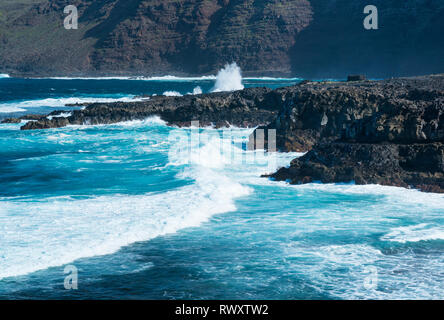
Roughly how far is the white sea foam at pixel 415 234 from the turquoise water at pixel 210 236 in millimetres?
19

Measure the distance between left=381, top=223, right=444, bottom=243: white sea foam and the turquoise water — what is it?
2 cm

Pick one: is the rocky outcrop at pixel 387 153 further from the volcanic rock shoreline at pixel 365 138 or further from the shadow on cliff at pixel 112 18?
the shadow on cliff at pixel 112 18

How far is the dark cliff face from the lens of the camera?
12225 centimetres

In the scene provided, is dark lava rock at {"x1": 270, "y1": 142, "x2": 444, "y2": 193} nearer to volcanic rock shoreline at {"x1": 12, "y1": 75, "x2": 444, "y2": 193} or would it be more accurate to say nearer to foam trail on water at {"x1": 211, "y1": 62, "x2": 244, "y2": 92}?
volcanic rock shoreline at {"x1": 12, "y1": 75, "x2": 444, "y2": 193}

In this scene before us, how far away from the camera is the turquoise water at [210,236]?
8.09 m

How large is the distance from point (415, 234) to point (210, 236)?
12.8 ft

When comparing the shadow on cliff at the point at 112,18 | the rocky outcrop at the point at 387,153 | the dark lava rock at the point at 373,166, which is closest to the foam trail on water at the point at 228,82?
the rocky outcrop at the point at 387,153

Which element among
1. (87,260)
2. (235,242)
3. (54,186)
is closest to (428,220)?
(235,242)

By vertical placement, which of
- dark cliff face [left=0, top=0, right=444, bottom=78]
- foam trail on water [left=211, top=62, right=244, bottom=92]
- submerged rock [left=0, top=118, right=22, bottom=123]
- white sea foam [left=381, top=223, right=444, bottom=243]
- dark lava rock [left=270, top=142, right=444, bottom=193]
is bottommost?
white sea foam [left=381, top=223, right=444, bottom=243]

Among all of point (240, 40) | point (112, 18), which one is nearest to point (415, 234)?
point (240, 40)

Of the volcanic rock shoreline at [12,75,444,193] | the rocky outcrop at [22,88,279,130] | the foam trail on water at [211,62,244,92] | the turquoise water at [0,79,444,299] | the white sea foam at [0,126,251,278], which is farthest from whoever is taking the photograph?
the foam trail on water at [211,62,244,92]

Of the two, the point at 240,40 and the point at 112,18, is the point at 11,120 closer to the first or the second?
the point at 240,40

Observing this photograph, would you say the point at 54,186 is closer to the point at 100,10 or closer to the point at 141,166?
the point at 141,166

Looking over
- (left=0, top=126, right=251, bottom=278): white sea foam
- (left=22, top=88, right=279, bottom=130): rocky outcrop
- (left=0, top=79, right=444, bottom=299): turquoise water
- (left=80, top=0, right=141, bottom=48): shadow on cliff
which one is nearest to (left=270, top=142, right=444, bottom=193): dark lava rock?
(left=0, top=79, right=444, bottom=299): turquoise water
